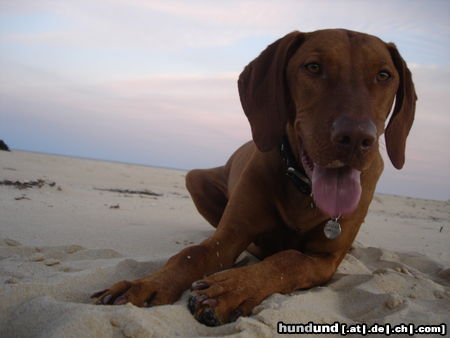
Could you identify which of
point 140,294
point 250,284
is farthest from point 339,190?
point 140,294

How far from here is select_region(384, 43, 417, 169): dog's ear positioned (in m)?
2.68

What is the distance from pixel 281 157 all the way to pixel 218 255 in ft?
2.50

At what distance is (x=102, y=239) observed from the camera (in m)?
3.55

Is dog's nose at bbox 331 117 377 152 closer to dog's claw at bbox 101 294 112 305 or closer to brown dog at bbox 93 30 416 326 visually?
brown dog at bbox 93 30 416 326

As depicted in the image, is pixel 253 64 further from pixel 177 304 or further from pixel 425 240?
pixel 425 240

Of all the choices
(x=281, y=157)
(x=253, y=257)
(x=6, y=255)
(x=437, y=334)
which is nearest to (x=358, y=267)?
(x=253, y=257)

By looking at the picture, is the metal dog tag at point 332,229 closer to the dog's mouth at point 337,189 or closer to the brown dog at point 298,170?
the brown dog at point 298,170

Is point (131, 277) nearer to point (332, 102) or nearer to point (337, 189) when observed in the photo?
point (337, 189)

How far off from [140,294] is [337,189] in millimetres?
1121

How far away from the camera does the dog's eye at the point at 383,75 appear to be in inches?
93.7

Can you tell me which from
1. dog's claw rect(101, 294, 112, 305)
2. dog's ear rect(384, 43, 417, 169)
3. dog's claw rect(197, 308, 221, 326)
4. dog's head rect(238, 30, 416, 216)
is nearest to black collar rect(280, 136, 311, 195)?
dog's head rect(238, 30, 416, 216)

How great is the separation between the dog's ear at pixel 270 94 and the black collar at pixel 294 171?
123 mm

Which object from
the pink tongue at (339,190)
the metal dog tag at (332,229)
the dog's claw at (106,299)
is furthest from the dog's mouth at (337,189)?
the dog's claw at (106,299)

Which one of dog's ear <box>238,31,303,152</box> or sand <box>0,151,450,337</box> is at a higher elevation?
dog's ear <box>238,31,303,152</box>
